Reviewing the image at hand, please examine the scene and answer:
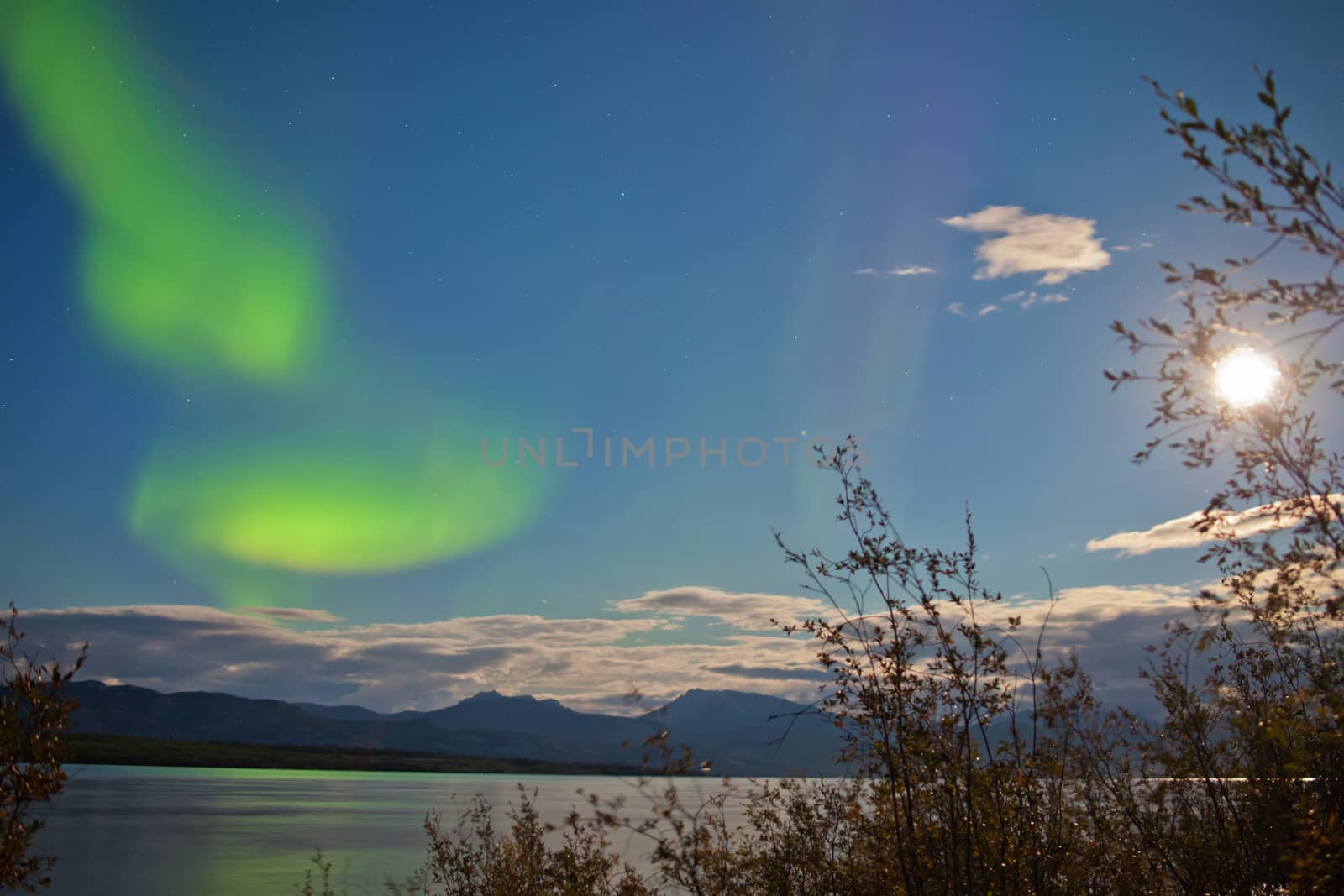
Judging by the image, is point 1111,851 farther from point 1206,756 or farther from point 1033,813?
point 1033,813

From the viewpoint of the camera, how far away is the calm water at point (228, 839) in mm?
56125

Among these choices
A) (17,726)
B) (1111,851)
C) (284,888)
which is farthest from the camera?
(284,888)

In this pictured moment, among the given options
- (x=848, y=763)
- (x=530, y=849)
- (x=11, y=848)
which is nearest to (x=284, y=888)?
(x=530, y=849)

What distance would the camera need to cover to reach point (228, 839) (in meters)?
83.2

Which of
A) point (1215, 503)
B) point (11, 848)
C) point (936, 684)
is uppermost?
point (1215, 503)

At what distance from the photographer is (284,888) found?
54.8m

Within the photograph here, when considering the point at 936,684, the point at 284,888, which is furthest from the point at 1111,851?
the point at 284,888

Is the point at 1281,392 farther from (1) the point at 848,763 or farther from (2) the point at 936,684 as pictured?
(1) the point at 848,763

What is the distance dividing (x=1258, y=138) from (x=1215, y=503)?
6.29 ft

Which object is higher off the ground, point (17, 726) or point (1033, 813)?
point (17, 726)

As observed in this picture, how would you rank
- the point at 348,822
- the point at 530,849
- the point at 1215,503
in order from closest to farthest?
the point at 1215,503 → the point at 530,849 → the point at 348,822

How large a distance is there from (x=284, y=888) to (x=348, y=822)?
52.0 metres

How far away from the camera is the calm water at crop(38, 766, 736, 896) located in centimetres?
5612

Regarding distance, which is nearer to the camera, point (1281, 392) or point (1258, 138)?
point (1258, 138)
